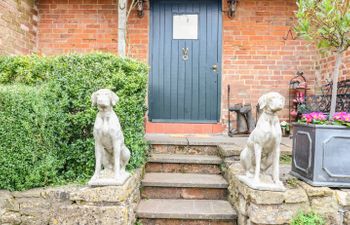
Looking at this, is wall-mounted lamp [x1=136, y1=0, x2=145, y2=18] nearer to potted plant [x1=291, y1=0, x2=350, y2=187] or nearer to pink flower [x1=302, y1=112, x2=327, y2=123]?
potted plant [x1=291, y1=0, x2=350, y2=187]

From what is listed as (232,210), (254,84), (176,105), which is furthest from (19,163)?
(254,84)

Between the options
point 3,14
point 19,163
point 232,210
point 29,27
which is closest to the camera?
point 19,163

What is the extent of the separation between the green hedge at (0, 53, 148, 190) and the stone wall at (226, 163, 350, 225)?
1227 millimetres

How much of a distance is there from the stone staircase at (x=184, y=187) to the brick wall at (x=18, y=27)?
263 centimetres

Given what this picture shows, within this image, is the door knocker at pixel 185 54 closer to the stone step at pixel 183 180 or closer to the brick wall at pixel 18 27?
the stone step at pixel 183 180

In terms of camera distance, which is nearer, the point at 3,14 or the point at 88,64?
the point at 88,64

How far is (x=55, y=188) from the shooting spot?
235cm

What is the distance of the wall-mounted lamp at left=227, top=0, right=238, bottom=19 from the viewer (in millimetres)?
4613

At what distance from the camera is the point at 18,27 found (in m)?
4.21

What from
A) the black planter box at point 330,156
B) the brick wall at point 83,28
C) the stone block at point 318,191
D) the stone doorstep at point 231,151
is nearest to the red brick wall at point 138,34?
the brick wall at point 83,28

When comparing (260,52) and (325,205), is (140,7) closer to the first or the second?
(260,52)

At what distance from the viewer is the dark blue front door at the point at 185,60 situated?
475 centimetres

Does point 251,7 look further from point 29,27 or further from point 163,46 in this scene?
point 29,27

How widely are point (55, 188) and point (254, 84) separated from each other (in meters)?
Result: 3.62
